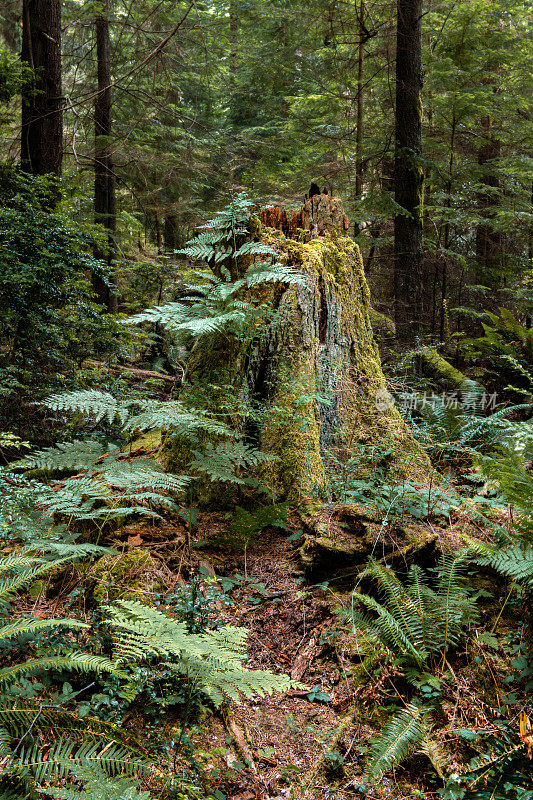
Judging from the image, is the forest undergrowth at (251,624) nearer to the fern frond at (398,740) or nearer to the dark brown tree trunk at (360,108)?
the fern frond at (398,740)

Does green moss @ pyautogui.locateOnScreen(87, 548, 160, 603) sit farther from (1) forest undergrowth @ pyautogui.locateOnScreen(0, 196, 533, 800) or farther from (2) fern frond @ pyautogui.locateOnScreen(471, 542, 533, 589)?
(2) fern frond @ pyautogui.locateOnScreen(471, 542, 533, 589)

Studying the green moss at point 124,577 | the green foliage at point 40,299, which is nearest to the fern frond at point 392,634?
the green moss at point 124,577

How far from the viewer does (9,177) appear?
559 cm

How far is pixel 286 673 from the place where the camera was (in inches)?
88.5

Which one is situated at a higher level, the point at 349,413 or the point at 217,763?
the point at 349,413

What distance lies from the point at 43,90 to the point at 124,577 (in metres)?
7.26

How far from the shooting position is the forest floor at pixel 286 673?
1788 millimetres

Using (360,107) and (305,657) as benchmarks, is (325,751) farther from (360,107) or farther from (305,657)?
(360,107)

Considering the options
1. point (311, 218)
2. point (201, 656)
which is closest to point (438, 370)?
point (311, 218)

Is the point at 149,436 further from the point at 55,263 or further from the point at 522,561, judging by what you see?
the point at 522,561

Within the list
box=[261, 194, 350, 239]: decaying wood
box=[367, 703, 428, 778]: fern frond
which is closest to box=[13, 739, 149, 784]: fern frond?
box=[367, 703, 428, 778]: fern frond

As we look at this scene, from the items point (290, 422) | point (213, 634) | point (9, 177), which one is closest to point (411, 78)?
point (9, 177)

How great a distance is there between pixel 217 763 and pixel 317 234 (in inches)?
161

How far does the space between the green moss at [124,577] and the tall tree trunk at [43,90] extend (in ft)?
20.6
